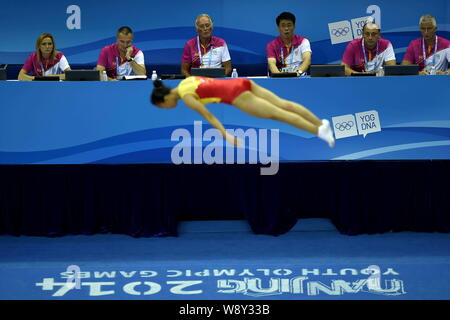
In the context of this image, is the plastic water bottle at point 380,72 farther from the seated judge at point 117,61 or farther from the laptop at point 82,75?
the laptop at point 82,75

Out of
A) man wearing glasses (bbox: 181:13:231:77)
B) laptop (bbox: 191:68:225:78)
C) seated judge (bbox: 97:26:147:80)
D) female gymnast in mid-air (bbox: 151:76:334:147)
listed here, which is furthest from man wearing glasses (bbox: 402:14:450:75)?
female gymnast in mid-air (bbox: 151:76:334:147)

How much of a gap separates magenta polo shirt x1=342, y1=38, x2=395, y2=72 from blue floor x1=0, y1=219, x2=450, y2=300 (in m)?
2.06

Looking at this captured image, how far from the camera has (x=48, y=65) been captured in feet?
29.3

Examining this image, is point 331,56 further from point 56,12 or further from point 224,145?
point 56,12

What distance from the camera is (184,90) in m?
5.75

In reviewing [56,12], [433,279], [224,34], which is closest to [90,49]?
[56,12]

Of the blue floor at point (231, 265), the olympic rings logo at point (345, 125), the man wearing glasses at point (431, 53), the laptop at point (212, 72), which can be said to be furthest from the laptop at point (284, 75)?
the blue floor at point (231, 265)

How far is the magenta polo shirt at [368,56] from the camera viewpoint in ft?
29.4

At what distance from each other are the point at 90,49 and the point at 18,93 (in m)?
2.15

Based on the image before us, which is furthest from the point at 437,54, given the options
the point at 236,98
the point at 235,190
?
the point at 236,98

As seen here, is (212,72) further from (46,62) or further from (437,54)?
(437,54)

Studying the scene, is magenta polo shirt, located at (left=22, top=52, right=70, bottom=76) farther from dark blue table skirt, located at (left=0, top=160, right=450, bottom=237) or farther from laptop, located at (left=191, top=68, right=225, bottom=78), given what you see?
laptop, located at (left=191, top=68, right=225, bottom=78)

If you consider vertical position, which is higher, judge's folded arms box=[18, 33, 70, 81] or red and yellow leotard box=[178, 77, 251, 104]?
judge's folded arms box=[18, 33, 70, 81]

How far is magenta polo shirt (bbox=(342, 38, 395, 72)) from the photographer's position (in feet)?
29.4
